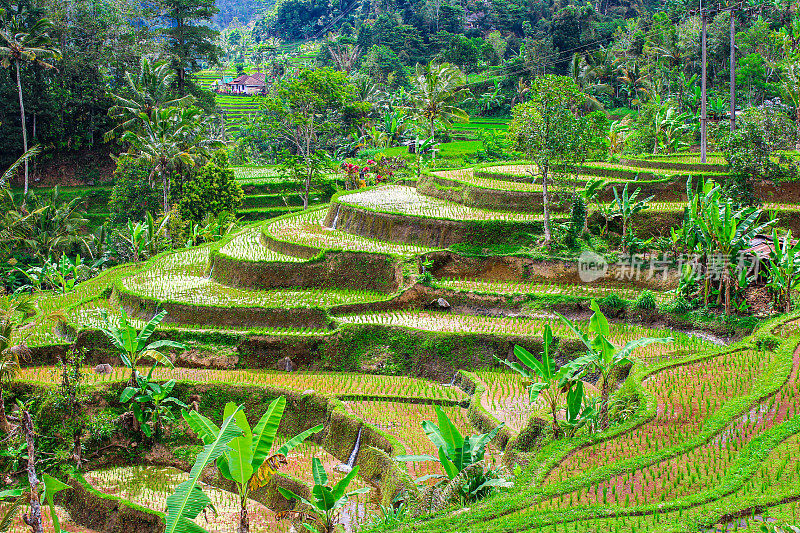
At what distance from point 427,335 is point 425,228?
445cm

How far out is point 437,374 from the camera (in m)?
13.2

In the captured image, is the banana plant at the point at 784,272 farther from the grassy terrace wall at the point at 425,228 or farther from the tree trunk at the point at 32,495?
the tree trunk at the point at 32,495

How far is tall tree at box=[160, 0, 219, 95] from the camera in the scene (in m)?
34.8

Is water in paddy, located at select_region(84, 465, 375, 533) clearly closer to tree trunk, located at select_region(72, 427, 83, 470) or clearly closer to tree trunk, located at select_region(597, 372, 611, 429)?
tree trunk, located at select_region(72, 427, 83, 470)

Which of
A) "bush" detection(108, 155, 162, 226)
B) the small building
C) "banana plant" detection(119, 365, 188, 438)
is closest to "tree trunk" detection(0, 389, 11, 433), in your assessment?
"banana plant" detection(119, 365, 188, 438)

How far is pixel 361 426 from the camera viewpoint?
36.6 feet

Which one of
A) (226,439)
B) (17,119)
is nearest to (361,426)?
(226,439)

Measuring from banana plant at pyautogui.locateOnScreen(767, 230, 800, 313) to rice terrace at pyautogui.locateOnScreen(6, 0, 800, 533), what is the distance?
7 cm

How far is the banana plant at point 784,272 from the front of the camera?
12.0m

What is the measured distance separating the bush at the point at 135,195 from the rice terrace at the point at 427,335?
114 millimetres

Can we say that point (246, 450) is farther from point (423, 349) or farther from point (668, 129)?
point (668, 129)

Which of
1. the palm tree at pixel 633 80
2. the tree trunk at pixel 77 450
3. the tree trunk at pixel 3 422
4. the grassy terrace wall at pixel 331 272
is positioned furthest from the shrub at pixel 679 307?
the palm tree at pixel 633 80

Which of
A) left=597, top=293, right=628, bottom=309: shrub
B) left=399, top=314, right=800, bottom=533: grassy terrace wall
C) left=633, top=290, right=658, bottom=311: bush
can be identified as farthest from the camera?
left=597, top=293, right=628, bottom=309: shrub

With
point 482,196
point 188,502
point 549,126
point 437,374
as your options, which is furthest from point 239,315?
point 188,502
